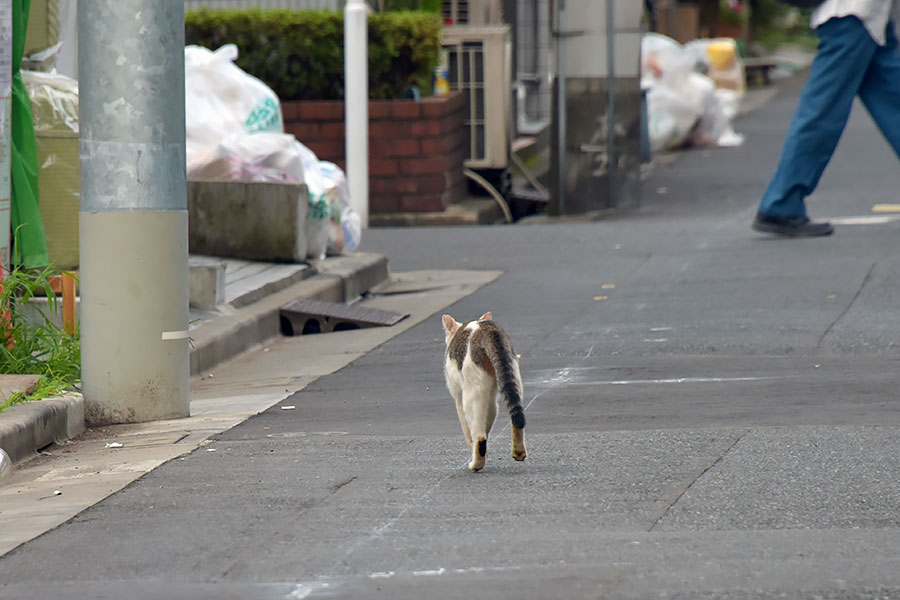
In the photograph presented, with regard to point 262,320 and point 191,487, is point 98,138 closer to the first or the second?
point 191,487

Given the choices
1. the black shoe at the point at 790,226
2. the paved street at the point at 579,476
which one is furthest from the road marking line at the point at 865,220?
the paved street at the point at 579,476

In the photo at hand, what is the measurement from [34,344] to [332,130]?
766 centimetres

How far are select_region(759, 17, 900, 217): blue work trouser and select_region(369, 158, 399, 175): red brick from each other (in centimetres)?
424

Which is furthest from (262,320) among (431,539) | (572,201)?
(572,201)

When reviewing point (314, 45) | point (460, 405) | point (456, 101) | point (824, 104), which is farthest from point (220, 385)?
point (456, 101)

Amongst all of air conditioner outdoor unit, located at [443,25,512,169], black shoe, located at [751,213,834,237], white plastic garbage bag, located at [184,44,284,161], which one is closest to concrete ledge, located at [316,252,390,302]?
white plastic garbage bag, located at [184,44,284,161]

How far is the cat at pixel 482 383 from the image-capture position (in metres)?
5.28

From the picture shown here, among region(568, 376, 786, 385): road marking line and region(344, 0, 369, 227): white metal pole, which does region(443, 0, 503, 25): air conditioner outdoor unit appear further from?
region(568, 376, 786, 385): road marking line

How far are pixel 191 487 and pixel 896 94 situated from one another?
295 inches

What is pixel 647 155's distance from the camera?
65.7 ft

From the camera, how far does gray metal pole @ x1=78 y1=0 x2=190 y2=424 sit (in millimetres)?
6695

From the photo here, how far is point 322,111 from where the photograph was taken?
14.7 metres

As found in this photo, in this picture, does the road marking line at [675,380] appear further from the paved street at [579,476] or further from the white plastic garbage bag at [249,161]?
the white plastic garbage bag at [249,161]

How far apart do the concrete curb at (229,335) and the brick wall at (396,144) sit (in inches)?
123
